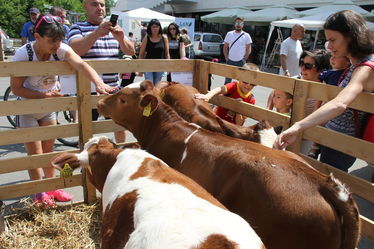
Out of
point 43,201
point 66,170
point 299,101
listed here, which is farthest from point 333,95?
point 43,201

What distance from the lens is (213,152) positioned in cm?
263

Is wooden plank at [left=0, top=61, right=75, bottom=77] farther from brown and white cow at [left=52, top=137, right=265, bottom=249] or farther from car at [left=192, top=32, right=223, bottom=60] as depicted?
car at [left=192, top=32, right=223, bottom=60]

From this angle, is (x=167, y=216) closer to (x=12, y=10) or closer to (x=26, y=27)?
(x=26, y=27)

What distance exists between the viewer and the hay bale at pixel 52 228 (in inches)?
130

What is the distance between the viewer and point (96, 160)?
2531 mm

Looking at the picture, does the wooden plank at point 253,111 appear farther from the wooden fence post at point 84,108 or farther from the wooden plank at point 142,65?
the wooden fence post at point 84,108

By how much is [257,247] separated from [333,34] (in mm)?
1914

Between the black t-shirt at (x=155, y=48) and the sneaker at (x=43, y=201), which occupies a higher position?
the black t-shirt at (x=155, y=48)

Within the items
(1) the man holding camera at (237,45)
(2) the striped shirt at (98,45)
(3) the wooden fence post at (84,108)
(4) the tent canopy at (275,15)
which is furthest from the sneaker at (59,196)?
(4) the tent canopy at (275,15)

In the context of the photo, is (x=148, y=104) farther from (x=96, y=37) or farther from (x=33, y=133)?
(x=33, y=133)

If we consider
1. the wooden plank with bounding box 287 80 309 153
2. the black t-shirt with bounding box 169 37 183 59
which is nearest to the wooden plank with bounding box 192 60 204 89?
the wooden plank with bounding box 287 80 309 153

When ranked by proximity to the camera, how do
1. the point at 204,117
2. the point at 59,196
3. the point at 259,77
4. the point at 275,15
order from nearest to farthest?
the point at 204,117, the point at 259,77, the point at 59,196, the point at 275,15

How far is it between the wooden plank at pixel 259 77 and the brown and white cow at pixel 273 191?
41.1 inches

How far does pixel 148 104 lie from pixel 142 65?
889 mm
